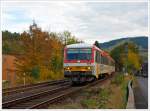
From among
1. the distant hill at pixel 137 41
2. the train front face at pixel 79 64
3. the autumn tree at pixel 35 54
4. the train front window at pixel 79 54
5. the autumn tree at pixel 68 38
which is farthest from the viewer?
the autumn tree at pixel 68 38

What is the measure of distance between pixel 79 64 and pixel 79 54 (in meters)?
0.60

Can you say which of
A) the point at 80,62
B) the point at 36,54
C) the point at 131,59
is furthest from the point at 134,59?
the point at 80,62

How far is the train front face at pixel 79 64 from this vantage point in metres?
21.7

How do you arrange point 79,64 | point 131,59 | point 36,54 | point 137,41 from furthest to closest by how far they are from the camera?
point 131,59 → point 137,41 → point 36,54 → point 79,64

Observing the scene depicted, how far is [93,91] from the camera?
63.3 ft

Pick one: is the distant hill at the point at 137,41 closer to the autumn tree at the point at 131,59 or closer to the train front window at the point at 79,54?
the autumn tree at the point at 131,59

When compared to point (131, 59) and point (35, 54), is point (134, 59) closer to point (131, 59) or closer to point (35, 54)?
point (131, 59)

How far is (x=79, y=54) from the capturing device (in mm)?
22047

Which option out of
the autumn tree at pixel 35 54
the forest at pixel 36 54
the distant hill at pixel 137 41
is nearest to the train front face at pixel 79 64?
the distant hill at pixel 137 41

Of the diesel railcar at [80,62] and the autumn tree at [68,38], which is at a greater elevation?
the autumn tree at [68,38]

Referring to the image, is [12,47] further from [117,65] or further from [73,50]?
[117,65]

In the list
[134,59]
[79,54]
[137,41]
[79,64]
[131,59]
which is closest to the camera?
[79,64]

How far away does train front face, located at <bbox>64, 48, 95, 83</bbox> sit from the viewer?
2172 cm

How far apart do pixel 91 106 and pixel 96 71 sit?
9.48 m
